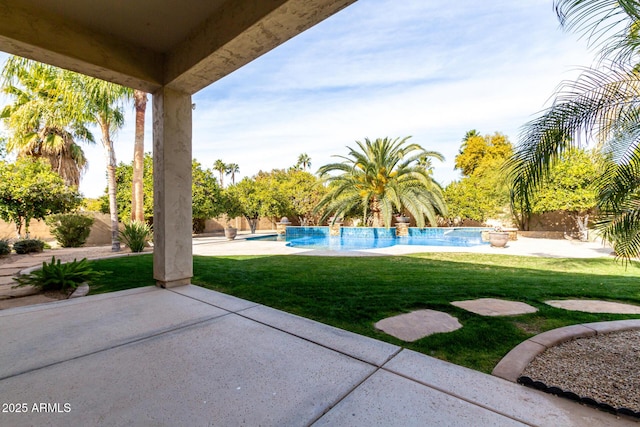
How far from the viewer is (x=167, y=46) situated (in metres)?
3.82

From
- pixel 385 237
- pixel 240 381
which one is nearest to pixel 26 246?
pixel 240 381

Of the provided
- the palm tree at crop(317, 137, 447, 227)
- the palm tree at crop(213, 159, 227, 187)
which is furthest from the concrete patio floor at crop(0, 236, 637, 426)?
the palm tree at crop(213, 159, 227, 187)

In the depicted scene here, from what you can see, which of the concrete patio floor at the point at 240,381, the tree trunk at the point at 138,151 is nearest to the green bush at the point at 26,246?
the tree trunk at the point at 138,151

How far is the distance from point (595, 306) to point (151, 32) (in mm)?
6252

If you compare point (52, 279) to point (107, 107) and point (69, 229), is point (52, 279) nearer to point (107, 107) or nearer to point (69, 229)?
point (107, 107)

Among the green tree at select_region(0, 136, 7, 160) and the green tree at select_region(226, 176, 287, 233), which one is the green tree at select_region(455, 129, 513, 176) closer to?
the green tree at select_region(226, 176, 287, 233)

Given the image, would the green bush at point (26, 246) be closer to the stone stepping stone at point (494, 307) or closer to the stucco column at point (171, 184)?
the stucco column at point (171, 184)

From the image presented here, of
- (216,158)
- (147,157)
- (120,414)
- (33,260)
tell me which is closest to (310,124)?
(147,157)

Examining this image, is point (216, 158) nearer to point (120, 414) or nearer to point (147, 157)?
point (147, 157)

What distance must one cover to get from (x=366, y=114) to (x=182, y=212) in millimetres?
15273

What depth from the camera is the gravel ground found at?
172cm

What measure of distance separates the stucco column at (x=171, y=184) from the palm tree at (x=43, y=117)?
22.7ft

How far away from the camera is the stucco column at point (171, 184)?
160 inches

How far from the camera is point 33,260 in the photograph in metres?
6.94
